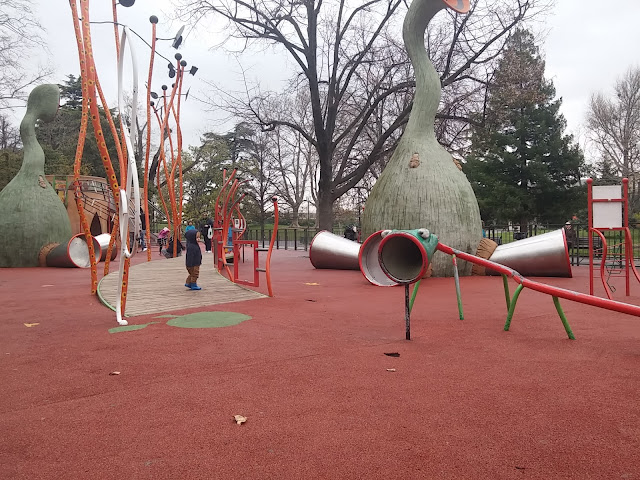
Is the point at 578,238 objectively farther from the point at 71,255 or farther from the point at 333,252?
the point at 71,255

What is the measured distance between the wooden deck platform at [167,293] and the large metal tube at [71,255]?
4.35 metres

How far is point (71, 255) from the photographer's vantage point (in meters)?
14.2

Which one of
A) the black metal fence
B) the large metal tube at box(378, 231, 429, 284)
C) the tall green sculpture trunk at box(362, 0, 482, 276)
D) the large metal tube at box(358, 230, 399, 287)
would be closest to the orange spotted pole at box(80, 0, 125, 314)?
the large metal tube at box(378, 231, 429, 284)

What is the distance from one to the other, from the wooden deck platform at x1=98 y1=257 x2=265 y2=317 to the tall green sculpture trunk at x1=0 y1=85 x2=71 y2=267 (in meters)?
5.80

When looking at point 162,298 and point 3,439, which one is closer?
point 3,439

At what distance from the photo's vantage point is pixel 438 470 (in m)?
2.26

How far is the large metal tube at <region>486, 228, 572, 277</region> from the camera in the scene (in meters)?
9.76

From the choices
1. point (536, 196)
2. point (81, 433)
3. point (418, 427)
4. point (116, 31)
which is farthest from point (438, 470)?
point (536, 196)

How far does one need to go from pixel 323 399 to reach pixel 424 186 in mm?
7674

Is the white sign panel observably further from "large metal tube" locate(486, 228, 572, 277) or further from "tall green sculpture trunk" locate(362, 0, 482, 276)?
"tall green sculpture trunk" locate(362, 0, 482, 276)

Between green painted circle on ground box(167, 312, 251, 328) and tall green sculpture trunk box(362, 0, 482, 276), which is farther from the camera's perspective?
tall green sculpture trunk box(362, 0, 482, 276)

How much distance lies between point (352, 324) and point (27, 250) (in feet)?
42.5

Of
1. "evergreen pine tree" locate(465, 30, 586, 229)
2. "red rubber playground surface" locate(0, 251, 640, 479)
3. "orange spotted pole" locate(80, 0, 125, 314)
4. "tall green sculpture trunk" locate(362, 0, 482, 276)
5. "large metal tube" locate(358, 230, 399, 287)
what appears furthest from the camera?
"evergreen pine tree" locate(465, 30, 586, 229)

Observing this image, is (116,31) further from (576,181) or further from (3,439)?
(576,181)
